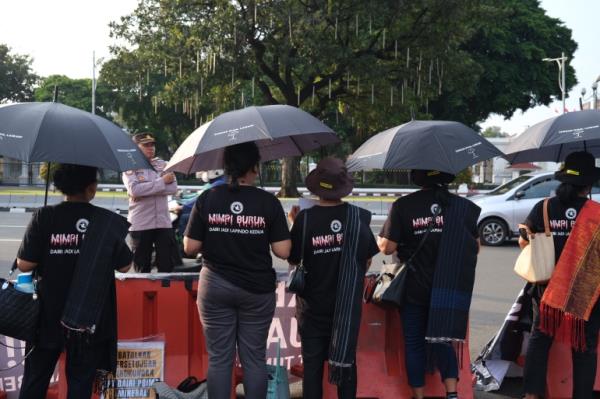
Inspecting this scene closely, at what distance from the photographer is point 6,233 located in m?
15.7

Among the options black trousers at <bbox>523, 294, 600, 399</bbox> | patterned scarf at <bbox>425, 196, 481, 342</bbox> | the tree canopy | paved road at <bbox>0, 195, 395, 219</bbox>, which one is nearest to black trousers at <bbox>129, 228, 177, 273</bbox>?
patterned scarf at <bbox>425, 196, 481, 342</bbox>

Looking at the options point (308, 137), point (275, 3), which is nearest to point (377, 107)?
point (275, 3)

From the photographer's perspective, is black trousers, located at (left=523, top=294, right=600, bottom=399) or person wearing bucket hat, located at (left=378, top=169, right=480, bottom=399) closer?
person wearing bucket hat, located at (left=378, top=169, right=480, bottom=399)

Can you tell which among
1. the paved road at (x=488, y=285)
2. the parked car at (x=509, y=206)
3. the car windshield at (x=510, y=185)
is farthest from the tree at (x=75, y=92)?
the parked car at (x=509, y=206)

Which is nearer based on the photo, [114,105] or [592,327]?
[592,327]

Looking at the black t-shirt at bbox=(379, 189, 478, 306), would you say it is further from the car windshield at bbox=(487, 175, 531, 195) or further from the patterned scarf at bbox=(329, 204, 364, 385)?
the car windshield at bbox=(487, 175, 531, 195)

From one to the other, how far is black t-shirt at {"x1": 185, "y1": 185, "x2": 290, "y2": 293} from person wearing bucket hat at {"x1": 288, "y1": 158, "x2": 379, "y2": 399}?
11.1 inches

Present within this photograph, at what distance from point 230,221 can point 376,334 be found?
5.44 feet

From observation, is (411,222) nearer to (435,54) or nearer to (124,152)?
(124,152)

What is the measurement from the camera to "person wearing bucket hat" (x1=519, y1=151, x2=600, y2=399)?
452 cm

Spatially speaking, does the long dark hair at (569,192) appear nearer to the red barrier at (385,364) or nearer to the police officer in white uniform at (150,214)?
the red barrier at (385,364)

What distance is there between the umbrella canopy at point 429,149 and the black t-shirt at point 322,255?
427 millimetres

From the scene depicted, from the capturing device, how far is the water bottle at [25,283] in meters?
3.86

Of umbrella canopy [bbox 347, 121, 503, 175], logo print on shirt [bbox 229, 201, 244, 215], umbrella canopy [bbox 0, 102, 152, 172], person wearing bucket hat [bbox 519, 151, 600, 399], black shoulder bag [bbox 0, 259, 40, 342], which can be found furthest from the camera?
person wearing bucket hat [bbox 519, 151, 600, 399]
